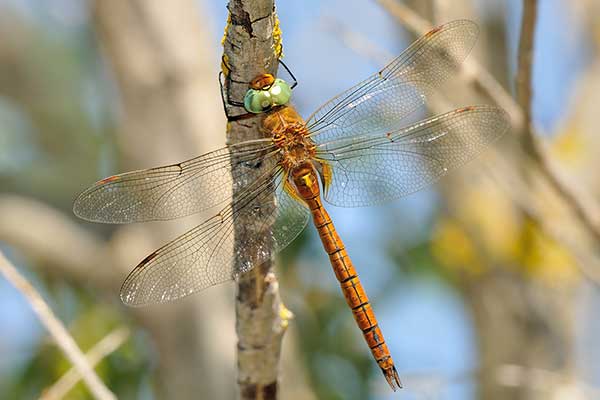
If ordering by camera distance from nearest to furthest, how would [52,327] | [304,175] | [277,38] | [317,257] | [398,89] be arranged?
[277,38] → [52,327] → [304,175] → [398,89] → [317,257]

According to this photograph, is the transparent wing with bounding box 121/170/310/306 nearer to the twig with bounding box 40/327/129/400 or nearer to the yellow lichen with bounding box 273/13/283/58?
the twig with bounding box 40/327/129/400

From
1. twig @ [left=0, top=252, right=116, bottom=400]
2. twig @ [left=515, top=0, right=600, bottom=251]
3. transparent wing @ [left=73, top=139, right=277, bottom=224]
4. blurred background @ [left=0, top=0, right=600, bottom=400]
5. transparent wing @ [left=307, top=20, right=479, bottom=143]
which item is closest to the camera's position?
twig @ [left=0, top=252, right=116, bottom=400]

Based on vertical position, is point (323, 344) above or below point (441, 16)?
above

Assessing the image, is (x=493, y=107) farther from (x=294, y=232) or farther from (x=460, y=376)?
(x=460, y=376)

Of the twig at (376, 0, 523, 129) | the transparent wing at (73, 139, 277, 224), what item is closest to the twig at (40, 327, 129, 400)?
the transparent wing at (73, 139, 277, 224)

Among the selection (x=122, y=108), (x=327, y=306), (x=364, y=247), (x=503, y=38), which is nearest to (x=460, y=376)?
(x=327, y=306)

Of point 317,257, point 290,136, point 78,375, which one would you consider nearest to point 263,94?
point 290,136

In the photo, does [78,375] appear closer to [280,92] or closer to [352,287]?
[352,287]
